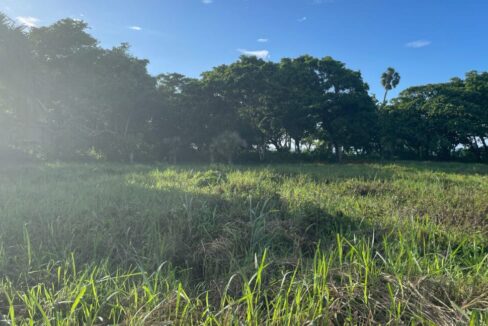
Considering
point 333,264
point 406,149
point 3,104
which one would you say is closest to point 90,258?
point 333,264

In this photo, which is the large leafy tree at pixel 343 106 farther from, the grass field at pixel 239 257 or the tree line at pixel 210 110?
the grass field at pixel 239 257

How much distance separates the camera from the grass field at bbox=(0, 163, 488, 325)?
6.56 ft

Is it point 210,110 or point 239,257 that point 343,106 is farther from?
point 239,257

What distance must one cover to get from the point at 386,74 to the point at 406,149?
1214 centimetres

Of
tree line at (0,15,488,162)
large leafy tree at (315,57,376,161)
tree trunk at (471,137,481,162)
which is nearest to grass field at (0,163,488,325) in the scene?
tree line at (0,15,488,162)

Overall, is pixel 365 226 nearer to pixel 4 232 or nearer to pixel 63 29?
pixel 4 232

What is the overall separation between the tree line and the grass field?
15.1m

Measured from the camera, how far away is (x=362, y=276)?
2.28 metres

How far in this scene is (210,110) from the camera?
2553 centimetres

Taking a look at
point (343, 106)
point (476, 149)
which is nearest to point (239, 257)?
point (343, 106)

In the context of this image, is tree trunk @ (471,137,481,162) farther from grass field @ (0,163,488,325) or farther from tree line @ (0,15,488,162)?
grass field @ (0,163,488,325)

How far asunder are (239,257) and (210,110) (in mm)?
23183

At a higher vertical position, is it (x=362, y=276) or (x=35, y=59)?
(x=35, y=59)

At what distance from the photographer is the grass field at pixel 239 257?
6.56 ft
